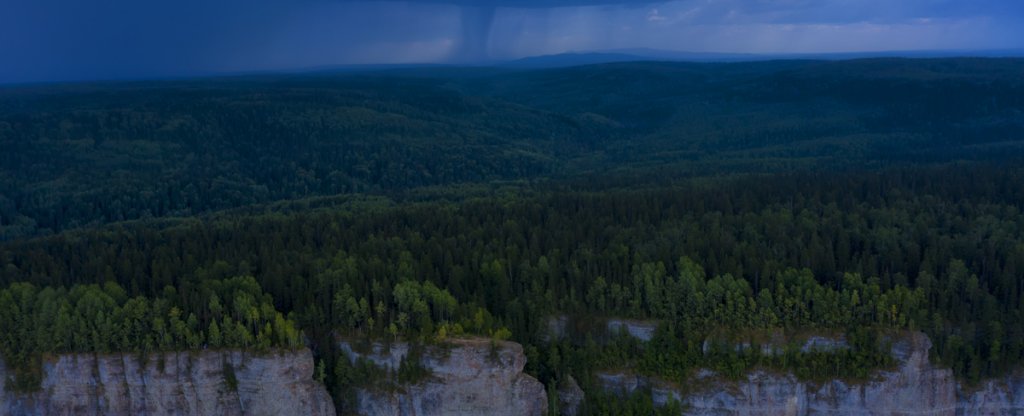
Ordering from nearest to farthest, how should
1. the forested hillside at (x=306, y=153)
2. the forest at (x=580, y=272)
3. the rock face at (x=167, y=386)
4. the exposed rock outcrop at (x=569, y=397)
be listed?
1. the rock face at (x=167, y=386)
2. the forest at (x=580, y=272)
3. the exposed rock outcrop at (x=569, y=397)
4. the forested hillside at (x=306, y=153)

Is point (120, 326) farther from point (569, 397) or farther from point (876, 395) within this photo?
point (876, 395)

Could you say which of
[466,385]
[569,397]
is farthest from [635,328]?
[466,385]

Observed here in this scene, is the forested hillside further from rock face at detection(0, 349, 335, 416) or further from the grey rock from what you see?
the grey rock

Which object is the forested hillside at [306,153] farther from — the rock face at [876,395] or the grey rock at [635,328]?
the rock face at [876,395]

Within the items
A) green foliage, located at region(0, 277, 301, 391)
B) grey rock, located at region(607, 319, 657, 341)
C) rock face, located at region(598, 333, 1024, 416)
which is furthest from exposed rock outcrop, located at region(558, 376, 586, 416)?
green foliage, located at region(0, 277, 301, 391)

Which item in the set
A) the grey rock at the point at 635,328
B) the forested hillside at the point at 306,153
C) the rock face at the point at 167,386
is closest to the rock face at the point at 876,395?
the grey rock at the point at 635,328
